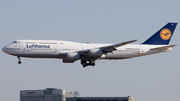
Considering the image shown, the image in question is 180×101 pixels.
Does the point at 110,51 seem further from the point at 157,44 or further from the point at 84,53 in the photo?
the point at 157,44

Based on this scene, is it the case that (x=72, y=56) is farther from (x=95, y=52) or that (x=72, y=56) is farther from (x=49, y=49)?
(x=49, y=49)

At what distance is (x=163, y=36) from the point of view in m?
78.1

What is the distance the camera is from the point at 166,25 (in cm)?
7944

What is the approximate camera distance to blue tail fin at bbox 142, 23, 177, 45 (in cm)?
7700

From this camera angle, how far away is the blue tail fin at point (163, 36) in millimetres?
77000

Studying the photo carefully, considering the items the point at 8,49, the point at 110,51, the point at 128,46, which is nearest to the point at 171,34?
the point at 128,46

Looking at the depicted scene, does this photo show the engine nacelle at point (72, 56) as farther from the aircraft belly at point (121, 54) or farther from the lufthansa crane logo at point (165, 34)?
the lufthansa crane logo at point (165, 34)

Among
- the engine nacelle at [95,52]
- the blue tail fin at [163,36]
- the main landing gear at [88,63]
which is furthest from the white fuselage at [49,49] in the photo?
the blue tail fin at [163,36]

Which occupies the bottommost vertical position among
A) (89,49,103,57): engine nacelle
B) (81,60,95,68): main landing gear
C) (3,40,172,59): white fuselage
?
(81,60,95,68): main landing gear

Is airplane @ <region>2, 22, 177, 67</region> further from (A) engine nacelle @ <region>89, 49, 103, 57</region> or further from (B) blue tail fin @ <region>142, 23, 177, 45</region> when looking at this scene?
(B) blue tail fin @ <region>142, 23, 177, 45</region>

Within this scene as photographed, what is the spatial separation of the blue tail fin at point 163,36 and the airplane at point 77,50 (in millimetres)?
2018

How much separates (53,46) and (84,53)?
19.2 feet

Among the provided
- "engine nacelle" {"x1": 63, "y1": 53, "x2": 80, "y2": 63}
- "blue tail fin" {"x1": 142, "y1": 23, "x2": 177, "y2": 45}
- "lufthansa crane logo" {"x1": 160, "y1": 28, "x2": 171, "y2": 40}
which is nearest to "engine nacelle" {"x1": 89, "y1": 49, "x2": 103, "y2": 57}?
"engine nacelle" {"x1": 63, "y1": 53, "x2": 80, "y2": 63}

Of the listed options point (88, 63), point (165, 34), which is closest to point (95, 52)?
point (88, 63)
